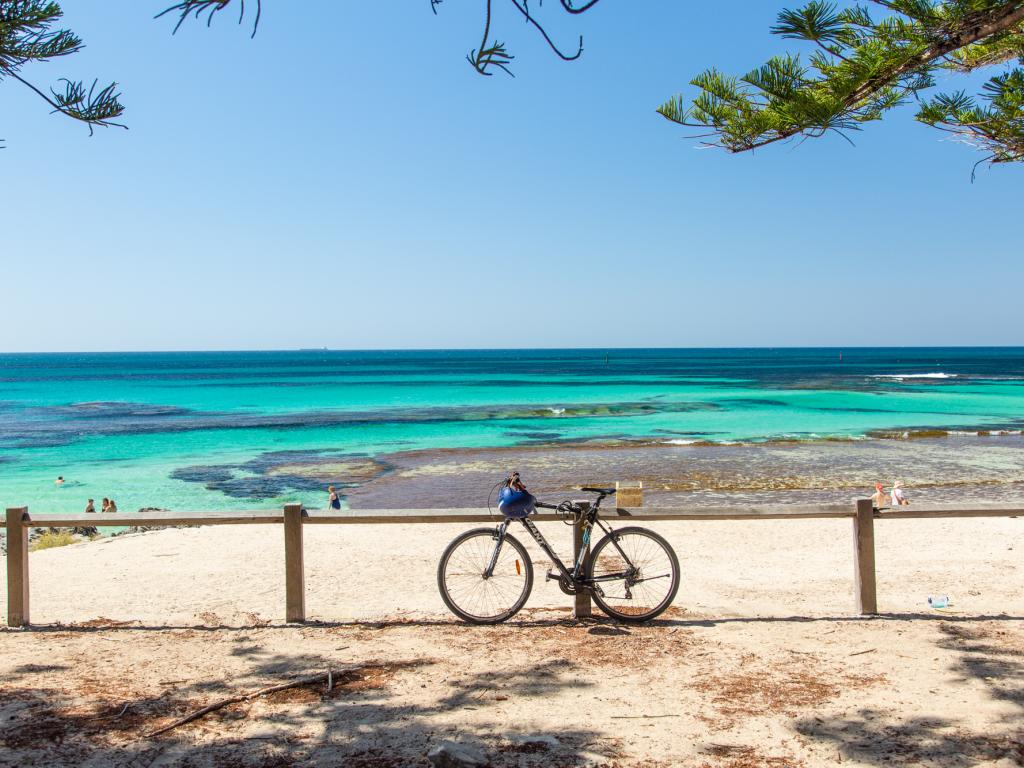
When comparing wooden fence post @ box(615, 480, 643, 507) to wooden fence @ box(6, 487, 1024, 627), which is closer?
wooden fence @ box(6, 487, 1024, 627)

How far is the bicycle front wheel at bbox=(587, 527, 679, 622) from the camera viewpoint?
18.9 ft

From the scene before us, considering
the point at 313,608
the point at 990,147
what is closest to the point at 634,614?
the point at 313,608

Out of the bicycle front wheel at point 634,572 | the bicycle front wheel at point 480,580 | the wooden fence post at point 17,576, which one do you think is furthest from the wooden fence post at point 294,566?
the bicycle front wheel at point 634,572

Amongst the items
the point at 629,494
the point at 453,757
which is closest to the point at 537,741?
the point at 453,757

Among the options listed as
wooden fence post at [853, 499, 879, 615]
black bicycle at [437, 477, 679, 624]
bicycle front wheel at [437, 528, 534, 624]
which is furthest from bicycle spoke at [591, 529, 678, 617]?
wooden fence post at [853, 499, 879, 615]

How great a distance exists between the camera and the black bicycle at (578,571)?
576 centimetres

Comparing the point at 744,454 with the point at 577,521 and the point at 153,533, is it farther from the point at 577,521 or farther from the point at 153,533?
the point at 577,521

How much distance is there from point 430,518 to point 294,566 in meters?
1.15

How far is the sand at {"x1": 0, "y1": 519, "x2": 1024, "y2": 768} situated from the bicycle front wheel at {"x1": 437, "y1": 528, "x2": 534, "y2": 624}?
0.19 m

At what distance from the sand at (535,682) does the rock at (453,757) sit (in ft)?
0.47

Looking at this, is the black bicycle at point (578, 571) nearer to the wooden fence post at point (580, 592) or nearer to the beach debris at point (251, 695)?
the wooden fence post at point (580, 592)

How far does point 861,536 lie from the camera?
19.0ft

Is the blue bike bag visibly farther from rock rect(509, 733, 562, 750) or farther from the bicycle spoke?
rock rect(509, 733, 562, 750)

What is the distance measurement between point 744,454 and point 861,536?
65.9 ft
